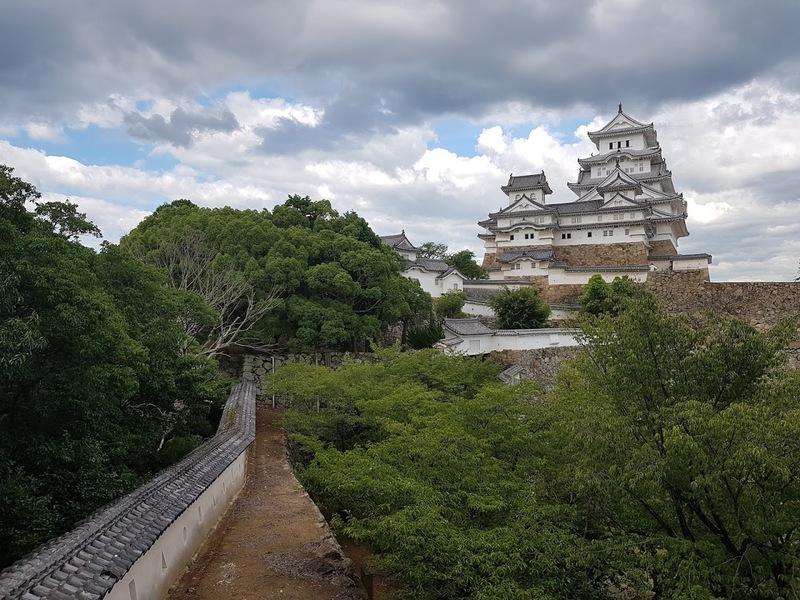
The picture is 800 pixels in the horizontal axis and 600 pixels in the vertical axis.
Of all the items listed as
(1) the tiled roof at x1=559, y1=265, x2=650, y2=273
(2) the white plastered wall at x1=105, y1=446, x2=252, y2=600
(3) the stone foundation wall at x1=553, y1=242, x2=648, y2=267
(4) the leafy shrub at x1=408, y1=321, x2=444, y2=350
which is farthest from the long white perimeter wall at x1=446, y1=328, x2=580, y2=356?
(2) the white plastered wall at x1=105, y1=446, x2=252, y2=600

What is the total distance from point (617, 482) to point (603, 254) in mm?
35336

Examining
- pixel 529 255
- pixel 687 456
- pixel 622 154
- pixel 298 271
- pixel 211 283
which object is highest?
pixel 622 154

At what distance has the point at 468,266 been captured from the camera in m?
42.7

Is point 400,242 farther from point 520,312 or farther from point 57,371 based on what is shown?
point 57,371

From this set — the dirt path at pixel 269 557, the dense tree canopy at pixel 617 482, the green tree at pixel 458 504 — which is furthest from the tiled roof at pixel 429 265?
the dense tree canopy at pixel 617 482

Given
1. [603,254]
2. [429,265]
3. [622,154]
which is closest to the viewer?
[429,265]

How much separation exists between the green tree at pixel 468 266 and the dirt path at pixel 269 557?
30.8 meters

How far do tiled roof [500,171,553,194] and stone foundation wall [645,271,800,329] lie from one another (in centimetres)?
1769

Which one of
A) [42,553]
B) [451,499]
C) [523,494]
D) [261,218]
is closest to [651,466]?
[523,494]

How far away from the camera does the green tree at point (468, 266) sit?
1642 inches

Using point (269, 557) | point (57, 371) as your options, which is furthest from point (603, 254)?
point (57, 371)

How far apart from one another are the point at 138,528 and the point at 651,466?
5478 millimetres

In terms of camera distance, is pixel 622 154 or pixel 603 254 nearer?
pixel 603 254

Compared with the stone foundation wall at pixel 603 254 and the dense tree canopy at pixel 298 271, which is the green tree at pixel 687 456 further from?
the stone foundation wall at pixel 603 254
